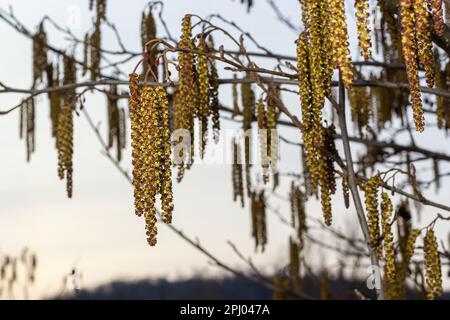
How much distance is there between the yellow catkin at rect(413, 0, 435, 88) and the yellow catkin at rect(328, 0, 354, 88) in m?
0.18

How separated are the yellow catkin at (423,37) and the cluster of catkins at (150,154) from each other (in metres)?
0.63

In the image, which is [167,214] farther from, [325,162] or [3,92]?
[3,92]

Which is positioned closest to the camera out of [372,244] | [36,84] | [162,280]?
[372,244]

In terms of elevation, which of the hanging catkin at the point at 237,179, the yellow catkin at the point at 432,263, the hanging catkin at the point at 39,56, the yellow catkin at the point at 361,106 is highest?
the hanging catkin at the point at 39,56

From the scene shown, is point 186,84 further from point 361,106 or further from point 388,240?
point 361,106

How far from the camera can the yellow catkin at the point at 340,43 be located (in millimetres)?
1547

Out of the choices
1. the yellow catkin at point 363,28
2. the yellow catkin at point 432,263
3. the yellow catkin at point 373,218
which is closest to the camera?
the yellow catkin at point 363,28

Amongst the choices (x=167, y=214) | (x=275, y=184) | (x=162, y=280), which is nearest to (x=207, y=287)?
(x=162, y=280)

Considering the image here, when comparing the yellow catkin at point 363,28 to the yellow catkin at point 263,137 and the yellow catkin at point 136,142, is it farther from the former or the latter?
the yellow catkin at point 263,137

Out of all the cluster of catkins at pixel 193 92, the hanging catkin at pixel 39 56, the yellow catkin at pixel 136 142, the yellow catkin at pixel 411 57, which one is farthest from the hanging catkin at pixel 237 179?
the yellow catkin at pixel 411 57

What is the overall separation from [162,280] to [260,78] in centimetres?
2305

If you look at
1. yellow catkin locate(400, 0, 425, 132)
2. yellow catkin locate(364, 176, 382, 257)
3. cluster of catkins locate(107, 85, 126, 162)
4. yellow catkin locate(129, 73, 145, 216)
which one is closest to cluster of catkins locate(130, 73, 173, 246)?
yellow catkin locate(129, 73, 145, 216)

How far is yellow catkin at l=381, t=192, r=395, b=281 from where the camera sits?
2.31 metres
